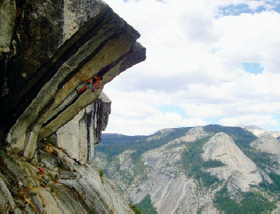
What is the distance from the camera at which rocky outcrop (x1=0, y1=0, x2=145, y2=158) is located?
12062 millimetres

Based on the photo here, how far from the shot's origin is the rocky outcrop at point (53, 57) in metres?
12.1

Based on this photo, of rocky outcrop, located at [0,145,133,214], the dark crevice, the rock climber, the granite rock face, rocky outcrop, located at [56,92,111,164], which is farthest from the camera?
rocky outcrop, located at [56,92,111,164]

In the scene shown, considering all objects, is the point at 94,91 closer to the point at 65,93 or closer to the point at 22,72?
the point at 65,93

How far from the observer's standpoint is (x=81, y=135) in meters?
27.9

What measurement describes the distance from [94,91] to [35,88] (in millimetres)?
4774

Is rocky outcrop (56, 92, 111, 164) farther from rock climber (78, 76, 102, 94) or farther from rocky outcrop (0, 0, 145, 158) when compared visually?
rock climber (78, 76, 102, 94)

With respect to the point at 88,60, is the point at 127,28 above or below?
above

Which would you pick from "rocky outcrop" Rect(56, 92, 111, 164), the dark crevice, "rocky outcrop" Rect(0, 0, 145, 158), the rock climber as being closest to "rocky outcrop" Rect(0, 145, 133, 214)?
"rocky outcrop" Rect(56, 92, 111, 164)

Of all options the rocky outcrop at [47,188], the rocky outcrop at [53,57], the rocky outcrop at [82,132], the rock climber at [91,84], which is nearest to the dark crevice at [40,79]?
the rocky outcrop at [53,57]

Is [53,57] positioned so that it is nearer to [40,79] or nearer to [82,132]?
[40,79]

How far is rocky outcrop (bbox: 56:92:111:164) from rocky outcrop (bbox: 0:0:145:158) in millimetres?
7803

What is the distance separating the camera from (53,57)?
43.3ft

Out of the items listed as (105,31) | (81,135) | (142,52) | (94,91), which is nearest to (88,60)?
(105,31)

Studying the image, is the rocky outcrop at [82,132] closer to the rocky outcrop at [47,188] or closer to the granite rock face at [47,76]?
the rocky outcrop at [47,188]
